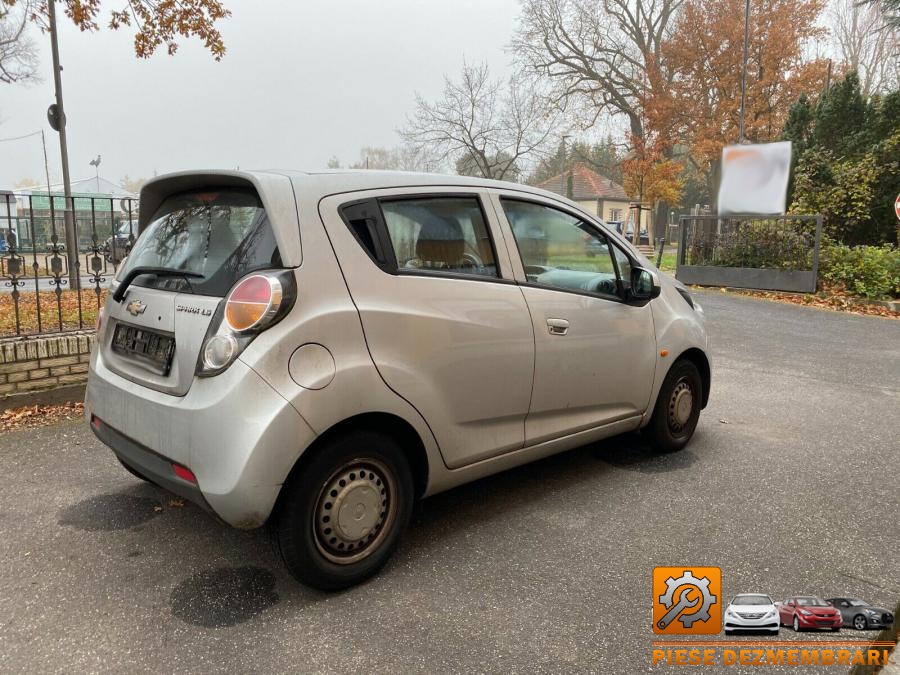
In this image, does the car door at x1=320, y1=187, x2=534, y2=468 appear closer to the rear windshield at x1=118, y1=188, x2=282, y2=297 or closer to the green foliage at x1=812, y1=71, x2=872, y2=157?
the rear windshield at x1=118, y1=188, x2=282, y2=297

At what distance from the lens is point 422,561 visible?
2.97 meters

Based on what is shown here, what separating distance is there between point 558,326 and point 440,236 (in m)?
0.82

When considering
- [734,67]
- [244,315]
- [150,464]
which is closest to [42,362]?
[150,464]

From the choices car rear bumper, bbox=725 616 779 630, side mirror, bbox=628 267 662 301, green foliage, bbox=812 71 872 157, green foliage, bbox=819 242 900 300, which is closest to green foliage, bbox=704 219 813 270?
green foliage, bbox=819 242 900 300

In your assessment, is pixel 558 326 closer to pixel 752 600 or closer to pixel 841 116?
→ pixel 752 600

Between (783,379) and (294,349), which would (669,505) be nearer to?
(294,349)

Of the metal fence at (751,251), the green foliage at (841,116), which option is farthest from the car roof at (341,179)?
the green foliage at (841,116)

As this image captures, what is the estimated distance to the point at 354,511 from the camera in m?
2.68

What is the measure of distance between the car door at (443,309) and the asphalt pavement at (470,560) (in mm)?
570

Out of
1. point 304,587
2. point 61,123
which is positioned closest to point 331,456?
point 304,587

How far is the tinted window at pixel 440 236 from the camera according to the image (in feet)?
9.55

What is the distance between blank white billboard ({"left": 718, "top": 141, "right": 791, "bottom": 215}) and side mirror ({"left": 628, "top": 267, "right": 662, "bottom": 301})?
1279cm

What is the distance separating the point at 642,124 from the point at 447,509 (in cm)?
3274

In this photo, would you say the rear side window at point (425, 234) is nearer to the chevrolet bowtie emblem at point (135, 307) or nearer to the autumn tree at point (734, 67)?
the chevrolet bowtie emblem at point (135, 307)
